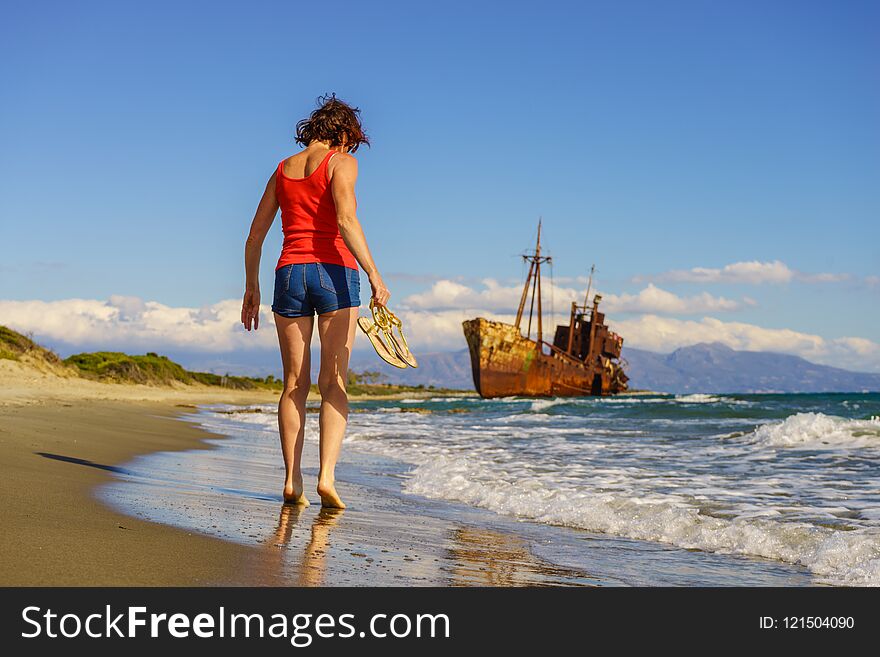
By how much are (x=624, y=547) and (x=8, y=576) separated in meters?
2.76

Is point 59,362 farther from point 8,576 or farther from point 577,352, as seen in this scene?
point 577,352

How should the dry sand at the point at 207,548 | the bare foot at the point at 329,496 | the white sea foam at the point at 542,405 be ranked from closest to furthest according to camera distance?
the dry sand at the point at 207,548
the bare foot at the point at 329,496
the white sea foam at the point at 542,405

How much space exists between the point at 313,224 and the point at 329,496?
4.64 ft

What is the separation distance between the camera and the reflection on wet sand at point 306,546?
2504 mm

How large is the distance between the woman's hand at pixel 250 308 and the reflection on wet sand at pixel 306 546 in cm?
101

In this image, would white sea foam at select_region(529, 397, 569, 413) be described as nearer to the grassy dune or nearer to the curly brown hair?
the grassy dune

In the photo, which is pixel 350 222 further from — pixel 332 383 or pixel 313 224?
pixel 332 383

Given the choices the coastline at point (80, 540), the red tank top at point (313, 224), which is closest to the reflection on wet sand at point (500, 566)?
the coastline at point (80, 540)

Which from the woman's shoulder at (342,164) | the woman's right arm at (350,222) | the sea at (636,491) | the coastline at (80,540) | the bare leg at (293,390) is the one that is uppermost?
the woman's shoulder at (342,164)

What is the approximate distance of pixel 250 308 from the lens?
4.40 m

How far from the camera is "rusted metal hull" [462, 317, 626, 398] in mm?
44875

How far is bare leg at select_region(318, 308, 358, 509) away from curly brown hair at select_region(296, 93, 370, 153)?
2.98 feet

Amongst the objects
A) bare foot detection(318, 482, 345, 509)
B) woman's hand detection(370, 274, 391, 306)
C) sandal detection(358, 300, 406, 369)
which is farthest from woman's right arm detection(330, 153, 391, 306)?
bare foot detection(318, 482, 345, 509)

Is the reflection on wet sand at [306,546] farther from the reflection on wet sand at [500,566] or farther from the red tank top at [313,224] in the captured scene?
the red tank top at [313,224]
